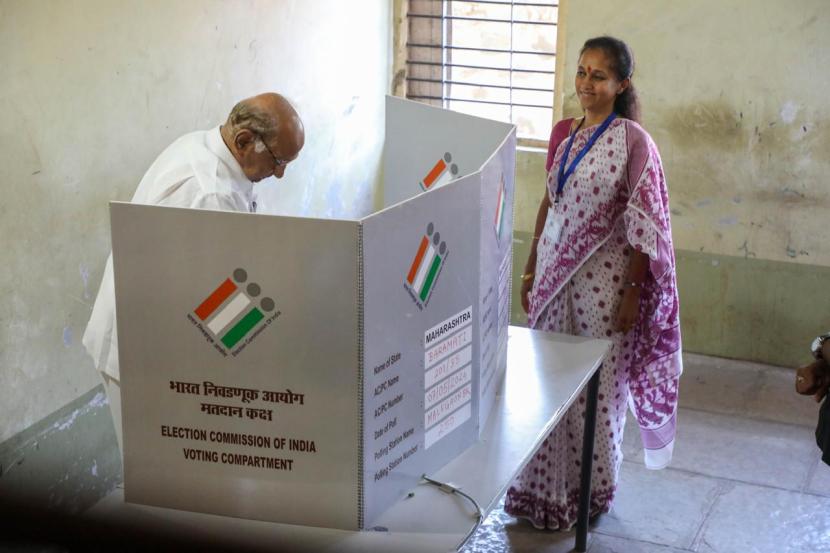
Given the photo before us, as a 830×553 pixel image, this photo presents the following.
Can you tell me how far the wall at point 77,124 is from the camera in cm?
266

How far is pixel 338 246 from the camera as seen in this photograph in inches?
63.7

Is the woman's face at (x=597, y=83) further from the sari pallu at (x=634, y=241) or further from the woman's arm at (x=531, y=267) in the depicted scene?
the woman's arm at (x=531, y=267)

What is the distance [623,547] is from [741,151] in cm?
214

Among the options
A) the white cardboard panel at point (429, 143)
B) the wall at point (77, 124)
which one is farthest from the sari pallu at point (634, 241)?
the wall at point (77, 124)

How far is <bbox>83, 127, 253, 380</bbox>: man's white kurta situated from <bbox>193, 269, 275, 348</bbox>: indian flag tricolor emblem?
0.51 m

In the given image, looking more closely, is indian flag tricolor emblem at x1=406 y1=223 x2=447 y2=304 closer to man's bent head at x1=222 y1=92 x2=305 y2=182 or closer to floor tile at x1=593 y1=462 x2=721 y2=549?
man's bent head at x1=222 y1=92 x2=305 y2=182

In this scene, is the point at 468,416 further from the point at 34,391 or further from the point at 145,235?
the point at 34,391

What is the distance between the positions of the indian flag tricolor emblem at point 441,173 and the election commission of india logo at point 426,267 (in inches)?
27.9

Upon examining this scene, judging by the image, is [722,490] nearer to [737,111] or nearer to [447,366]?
[737,111]

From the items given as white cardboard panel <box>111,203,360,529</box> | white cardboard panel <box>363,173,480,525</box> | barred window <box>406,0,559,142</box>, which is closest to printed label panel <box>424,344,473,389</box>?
white cardboard panel <box>363,173,480,525</box>

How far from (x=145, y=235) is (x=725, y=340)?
3.63 metres

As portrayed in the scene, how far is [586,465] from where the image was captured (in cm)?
301

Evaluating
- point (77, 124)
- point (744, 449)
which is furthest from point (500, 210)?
point (744, 449)

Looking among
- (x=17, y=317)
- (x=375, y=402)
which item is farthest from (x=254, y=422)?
(x=17, y=317)
